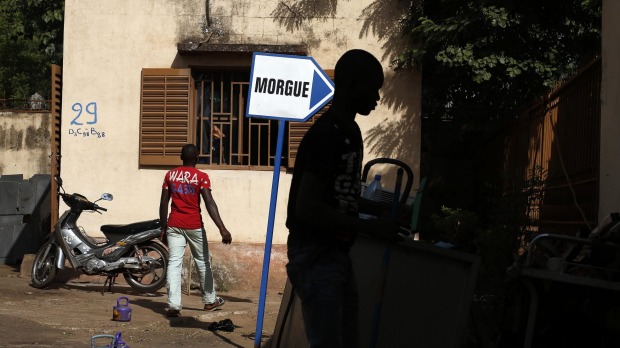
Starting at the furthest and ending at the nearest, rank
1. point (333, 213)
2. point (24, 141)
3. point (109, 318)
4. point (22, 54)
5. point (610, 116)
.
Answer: point (22, 54) < point (24, 141) < point (109, 318) < point (610, 116) < point (333, 213)

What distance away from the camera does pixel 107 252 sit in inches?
478

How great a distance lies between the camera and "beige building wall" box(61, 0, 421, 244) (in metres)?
12.7

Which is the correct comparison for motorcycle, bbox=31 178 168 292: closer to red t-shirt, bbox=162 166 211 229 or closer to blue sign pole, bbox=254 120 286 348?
red t-shirt, bbox=162 166 211 229

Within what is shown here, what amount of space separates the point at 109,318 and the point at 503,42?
6.09 m

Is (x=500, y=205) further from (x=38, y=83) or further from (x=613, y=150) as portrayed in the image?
(x=38, y=83)

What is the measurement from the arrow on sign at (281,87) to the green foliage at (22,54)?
14.9 metres

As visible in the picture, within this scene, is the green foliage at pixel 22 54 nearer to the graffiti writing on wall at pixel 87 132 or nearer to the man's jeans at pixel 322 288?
the graffiti writing on wall at pixel 87 132

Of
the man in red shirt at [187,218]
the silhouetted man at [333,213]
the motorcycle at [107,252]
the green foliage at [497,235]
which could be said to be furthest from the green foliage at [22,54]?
the silhouetted man at [333,213]

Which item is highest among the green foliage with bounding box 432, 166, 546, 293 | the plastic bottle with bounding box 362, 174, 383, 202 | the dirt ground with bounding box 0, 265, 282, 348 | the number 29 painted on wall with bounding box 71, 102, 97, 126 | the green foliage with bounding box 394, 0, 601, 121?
the green foliage with bounding box 394, 0, 601, 121

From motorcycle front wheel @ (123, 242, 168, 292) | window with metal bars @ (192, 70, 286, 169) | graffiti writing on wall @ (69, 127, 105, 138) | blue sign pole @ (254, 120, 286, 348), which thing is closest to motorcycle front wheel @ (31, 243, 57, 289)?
motorcycle front wheel @ (123, 242, 168, 292)

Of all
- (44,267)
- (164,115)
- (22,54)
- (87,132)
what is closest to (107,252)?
(44,267)

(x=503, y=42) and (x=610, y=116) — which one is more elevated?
(x=503, y=42)

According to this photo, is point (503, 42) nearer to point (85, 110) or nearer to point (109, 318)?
point (85, 110)

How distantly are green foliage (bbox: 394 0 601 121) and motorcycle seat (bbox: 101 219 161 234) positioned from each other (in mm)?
3761
